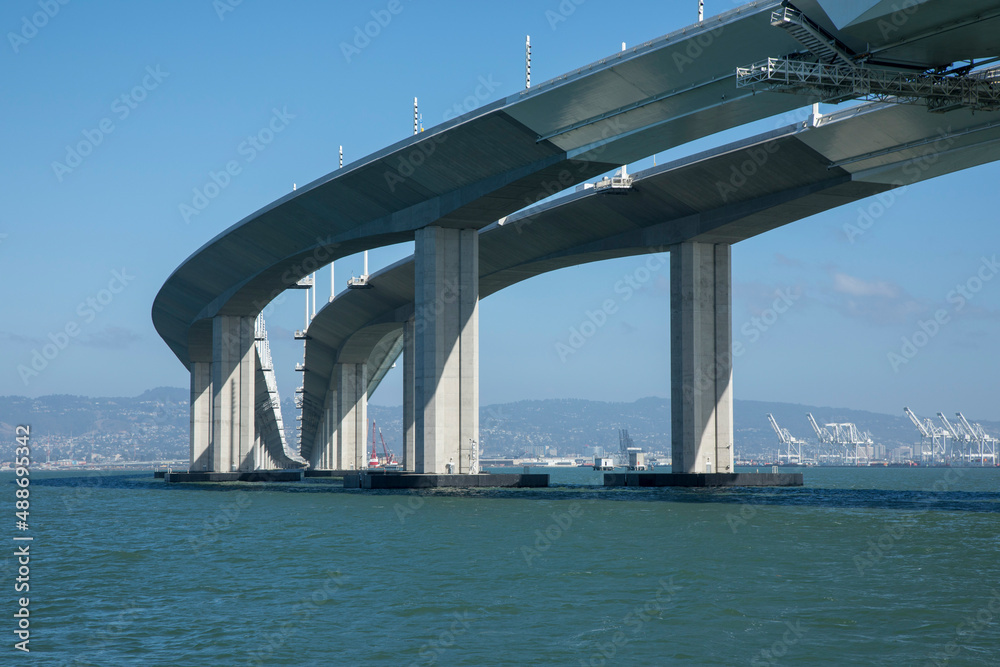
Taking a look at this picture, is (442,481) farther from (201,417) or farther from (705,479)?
(201,417)

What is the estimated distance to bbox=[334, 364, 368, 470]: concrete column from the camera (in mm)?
101250

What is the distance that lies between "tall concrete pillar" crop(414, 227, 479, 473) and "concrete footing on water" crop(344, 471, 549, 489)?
0.89m

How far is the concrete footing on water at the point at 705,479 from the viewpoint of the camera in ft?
172

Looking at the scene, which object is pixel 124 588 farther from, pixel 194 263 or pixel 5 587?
pixel 194 263

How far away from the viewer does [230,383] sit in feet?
246

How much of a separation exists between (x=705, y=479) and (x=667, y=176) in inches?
546

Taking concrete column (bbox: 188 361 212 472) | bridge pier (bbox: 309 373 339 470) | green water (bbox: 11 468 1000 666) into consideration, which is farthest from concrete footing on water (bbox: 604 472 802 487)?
bridge pier (bbox: 309 373 339 470)

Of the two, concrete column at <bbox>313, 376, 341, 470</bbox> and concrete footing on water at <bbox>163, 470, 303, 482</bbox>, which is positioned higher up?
concrete column at <bbox>313, 376, 341, 470</bbox>

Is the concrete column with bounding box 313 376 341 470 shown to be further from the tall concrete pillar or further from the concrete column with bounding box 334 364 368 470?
the tall concrete pillar

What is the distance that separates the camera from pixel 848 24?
2881cm

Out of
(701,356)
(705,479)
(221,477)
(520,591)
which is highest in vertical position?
(701,356)

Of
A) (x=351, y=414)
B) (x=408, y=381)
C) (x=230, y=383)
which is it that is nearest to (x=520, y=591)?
(x=230, y=383)

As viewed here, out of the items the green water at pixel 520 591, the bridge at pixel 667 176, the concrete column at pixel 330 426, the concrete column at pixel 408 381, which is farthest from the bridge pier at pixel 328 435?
the green water at pixel 520 591

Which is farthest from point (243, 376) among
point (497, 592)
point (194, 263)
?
point (497, 592)
